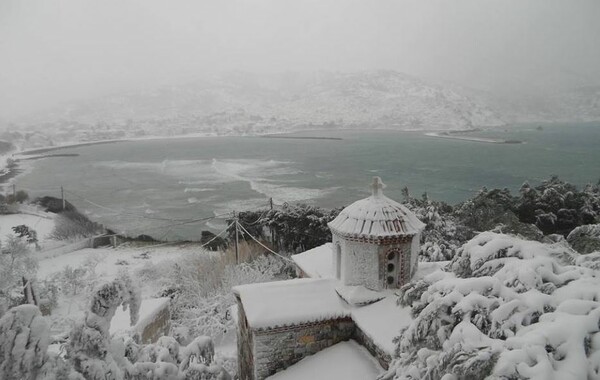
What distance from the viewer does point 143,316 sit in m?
16.0

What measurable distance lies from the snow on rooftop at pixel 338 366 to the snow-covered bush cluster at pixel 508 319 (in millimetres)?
4018

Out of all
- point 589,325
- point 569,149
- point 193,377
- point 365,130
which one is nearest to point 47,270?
point 193,377

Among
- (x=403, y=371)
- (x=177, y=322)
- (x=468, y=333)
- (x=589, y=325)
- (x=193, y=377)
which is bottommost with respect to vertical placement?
(x=177, y=322)

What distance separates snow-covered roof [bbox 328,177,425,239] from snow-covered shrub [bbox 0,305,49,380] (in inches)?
308

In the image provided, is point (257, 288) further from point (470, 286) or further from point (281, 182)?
point (281, 182)

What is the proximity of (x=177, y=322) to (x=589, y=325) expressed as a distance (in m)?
17.6

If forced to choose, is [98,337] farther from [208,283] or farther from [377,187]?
[208,283]

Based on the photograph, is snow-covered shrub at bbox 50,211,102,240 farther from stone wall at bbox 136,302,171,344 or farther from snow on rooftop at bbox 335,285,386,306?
snow on rooftop at bbox 335,285,386,306

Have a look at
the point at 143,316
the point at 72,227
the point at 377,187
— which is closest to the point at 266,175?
the point at 72,227

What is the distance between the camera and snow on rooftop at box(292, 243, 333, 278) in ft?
49.3

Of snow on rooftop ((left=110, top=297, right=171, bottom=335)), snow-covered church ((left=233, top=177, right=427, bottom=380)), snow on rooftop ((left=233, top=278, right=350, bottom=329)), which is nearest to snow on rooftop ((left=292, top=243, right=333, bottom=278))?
snow-covered church ((left=233, top=177, right=427, bottom=380))

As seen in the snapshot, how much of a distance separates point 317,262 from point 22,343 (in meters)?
11.8

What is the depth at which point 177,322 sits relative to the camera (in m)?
18.7

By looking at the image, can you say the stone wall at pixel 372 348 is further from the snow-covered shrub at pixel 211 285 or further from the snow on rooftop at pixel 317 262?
the snow-covered shrub at pixel 211 285
